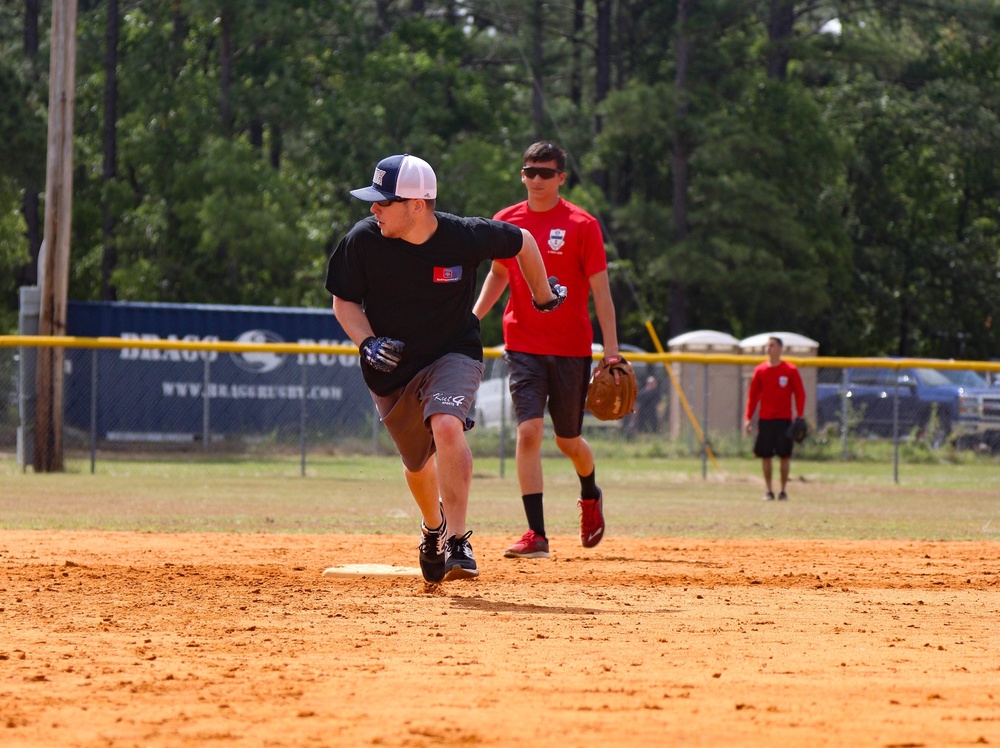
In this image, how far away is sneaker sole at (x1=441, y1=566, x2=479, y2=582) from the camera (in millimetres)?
6613

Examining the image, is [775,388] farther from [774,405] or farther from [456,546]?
[456,546]

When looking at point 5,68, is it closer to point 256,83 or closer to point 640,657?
point 256,83

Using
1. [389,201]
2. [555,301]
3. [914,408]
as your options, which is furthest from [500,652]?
[914,408]

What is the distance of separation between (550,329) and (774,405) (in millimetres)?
9538

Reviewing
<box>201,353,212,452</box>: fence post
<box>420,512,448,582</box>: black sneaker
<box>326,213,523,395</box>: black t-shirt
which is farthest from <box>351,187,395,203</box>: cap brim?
<box>201,353,212,452</box>: fence post

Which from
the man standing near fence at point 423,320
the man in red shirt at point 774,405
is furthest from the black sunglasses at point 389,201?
the man in red shirt at point 774,405

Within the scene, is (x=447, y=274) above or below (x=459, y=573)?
above

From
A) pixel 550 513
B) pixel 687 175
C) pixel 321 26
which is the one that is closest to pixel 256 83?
pixel 321 26

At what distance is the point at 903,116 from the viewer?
40219 mm

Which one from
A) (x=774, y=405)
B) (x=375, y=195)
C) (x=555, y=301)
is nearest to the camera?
(x=375, y=195)

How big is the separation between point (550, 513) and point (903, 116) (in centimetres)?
2991

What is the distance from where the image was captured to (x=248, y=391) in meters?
22.7

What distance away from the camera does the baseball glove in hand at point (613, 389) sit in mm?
8375

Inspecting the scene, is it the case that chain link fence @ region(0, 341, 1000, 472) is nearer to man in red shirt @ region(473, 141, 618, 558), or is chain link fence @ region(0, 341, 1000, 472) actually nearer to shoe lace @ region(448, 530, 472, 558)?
man in red shirt @ region(473, 141, 618, 558)
